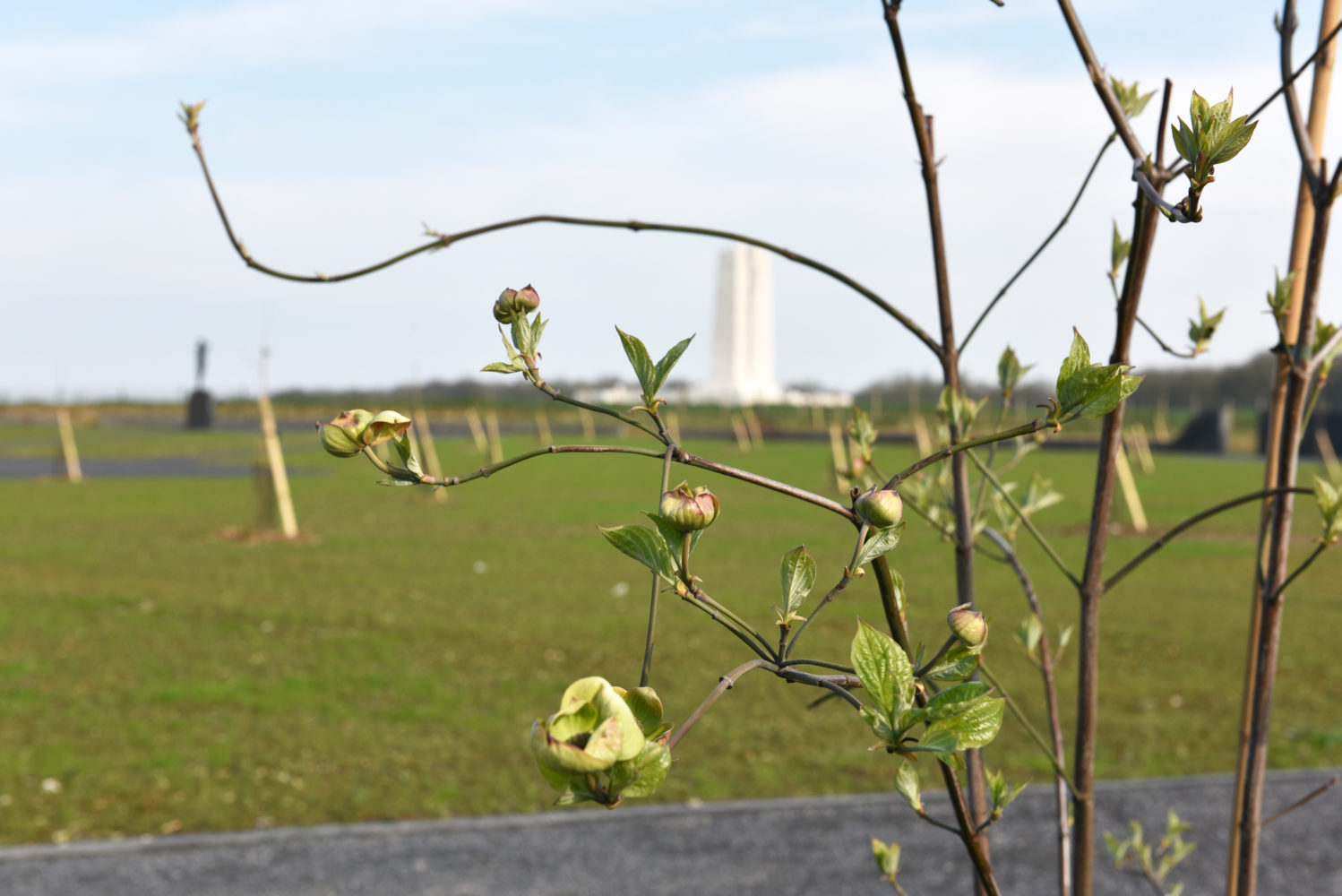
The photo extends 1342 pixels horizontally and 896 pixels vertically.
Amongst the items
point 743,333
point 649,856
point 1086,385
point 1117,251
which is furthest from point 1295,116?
point 743,333

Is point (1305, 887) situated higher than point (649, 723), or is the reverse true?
point (649, 723)

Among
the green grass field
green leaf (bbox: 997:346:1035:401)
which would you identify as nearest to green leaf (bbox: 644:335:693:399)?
green leaf (bbox: 997:346:1035:401)

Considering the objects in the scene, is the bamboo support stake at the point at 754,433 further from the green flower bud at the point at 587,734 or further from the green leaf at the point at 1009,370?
the green flower bud at the point at 587,734

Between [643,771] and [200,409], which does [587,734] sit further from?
[200,409]

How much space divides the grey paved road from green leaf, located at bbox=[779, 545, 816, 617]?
11.6ft

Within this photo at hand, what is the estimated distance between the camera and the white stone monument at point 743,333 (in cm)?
6806

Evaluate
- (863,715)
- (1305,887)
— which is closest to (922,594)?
(1305,887)

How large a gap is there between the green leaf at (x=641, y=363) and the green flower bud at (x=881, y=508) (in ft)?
0.40

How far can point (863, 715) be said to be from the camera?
49 cm

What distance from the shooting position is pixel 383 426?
1.77 ft

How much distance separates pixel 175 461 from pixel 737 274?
44561mm

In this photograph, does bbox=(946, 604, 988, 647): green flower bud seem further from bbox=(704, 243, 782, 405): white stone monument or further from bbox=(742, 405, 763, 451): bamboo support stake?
bbox=(704, 243, 782, 405): white stone monument

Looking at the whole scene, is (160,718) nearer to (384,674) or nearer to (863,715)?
(384,674)

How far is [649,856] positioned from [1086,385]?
12.8 ft
